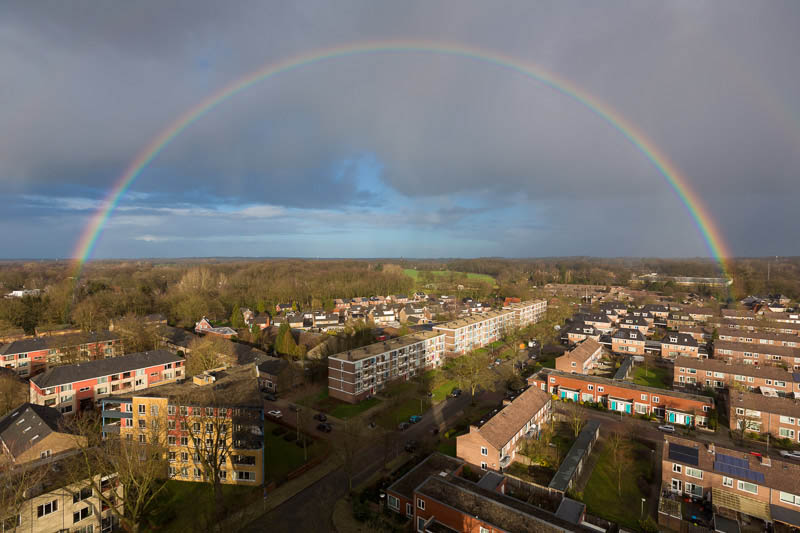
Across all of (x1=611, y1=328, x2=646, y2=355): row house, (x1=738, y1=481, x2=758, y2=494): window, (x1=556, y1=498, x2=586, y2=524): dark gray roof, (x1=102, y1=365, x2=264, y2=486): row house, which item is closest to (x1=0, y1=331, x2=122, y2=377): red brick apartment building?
(x1=102, y1=365, x2=264, y2=486): row house

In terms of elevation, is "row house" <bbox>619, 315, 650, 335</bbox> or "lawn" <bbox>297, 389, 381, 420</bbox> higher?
"row house" <bbox>619, 315, 650, 335</bbox>

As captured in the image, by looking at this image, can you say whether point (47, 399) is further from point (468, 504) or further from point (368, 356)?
point (468, 504)

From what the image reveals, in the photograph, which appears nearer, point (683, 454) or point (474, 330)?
point (683, 454)

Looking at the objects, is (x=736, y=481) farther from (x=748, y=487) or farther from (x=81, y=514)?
(x=81, y=514)

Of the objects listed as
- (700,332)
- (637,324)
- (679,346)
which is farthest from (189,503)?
(700,332)

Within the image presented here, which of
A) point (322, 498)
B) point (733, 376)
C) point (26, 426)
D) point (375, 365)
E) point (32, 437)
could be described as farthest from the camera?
point (375, 365)

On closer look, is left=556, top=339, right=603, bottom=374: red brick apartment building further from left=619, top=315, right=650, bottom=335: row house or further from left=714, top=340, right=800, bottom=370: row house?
left=619, top=315, right=650, bottom=335: row house

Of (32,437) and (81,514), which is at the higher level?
(32,437)
